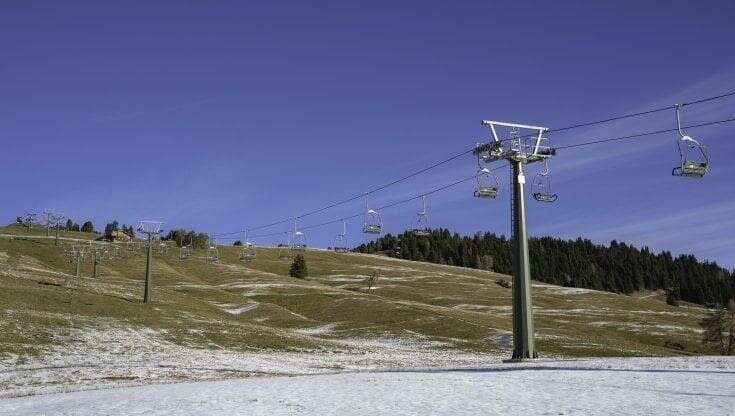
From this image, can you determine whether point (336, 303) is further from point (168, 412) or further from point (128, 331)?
point (168, 412)

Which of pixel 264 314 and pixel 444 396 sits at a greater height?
pixel 264 314

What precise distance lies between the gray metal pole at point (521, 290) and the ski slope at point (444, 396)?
9.05m

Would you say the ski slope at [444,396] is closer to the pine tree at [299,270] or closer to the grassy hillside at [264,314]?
the grassy hillside at [264,314]

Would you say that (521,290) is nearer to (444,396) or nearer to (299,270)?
(444,396)

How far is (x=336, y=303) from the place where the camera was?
113 m

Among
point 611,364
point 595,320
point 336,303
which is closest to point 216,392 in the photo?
point 611,364

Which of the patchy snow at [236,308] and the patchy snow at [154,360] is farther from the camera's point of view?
the patchy snow at [236,308]

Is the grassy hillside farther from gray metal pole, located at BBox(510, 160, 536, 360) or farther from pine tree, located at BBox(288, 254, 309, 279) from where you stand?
gray metal pole, located at BBox(510, 160, 536, 360)

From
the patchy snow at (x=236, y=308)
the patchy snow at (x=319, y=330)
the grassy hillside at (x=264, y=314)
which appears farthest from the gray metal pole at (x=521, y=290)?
the patchy snow at (x=236, y=308)

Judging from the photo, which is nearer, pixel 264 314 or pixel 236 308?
pixel 264 314

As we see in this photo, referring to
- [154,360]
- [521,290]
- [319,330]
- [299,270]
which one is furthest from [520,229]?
[299,270]

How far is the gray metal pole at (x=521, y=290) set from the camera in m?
42.5

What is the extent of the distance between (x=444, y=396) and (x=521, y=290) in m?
19.8

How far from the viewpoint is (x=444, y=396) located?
950 inches
